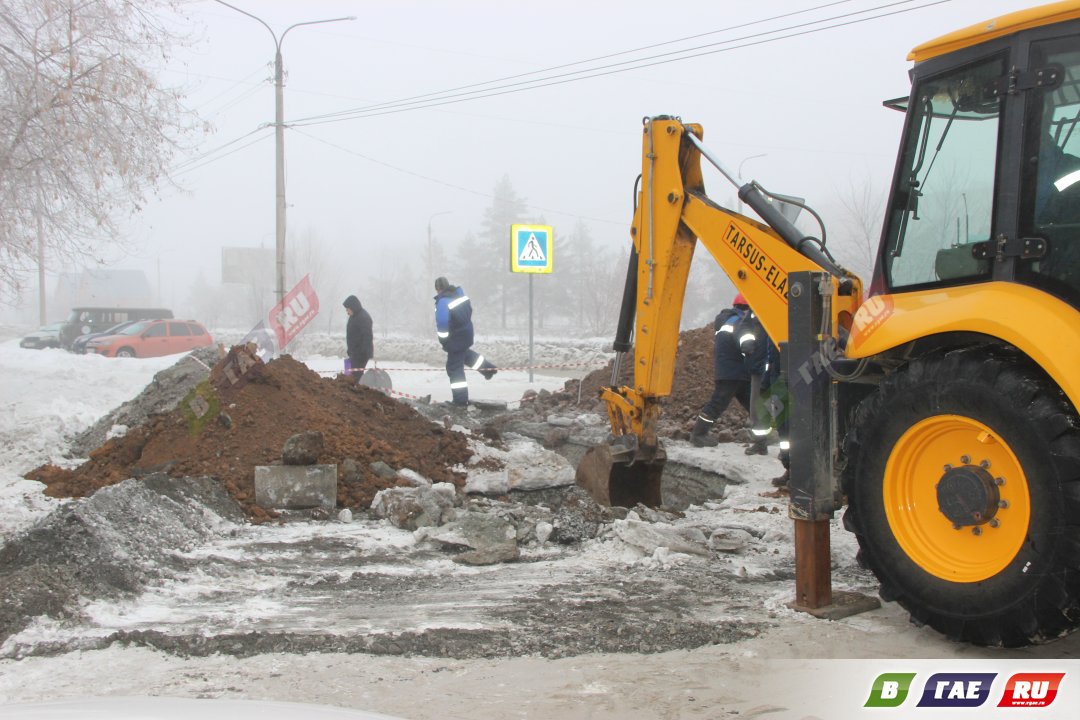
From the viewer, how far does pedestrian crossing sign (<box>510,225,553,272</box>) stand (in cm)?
1571

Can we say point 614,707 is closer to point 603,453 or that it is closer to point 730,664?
point 730,664

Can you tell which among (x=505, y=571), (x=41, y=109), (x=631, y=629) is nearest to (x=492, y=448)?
(x=505, y=571)

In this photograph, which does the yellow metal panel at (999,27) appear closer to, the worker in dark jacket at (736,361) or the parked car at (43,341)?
the worker in dark jacket at (736,361)

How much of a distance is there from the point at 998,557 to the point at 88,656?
4.06 m

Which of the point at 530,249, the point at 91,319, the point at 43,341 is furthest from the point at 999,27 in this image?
the point at 43,341

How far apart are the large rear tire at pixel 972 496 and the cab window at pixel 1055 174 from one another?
40cm

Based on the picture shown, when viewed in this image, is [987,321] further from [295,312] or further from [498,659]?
[295,312]

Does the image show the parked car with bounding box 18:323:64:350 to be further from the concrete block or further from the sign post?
the concrete block

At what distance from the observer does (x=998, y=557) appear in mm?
3848

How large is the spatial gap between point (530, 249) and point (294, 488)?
9.26m

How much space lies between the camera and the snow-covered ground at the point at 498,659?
3727mm

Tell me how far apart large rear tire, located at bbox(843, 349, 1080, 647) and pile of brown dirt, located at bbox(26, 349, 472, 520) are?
4.40 meters

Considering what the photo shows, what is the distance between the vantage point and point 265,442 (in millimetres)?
7859

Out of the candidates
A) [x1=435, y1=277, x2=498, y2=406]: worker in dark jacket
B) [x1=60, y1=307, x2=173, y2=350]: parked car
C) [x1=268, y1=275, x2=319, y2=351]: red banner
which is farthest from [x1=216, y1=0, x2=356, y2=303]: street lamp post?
[x1=60, y1=307, x2=173, y2=350]: parked car
